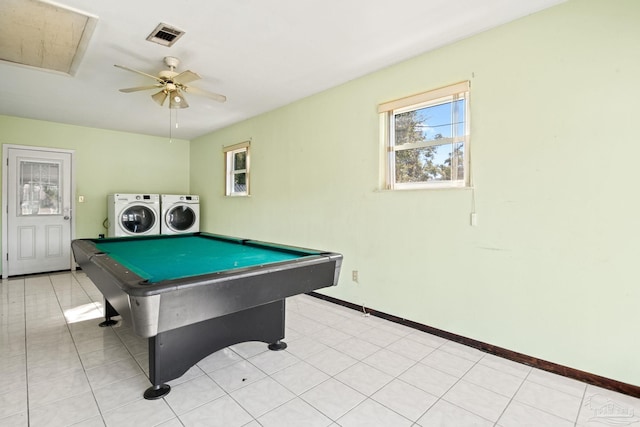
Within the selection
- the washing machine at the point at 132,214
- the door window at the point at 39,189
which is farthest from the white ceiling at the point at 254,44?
the washing machine at the point at 132,214

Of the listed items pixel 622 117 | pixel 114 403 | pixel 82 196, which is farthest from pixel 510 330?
pixel 82 196

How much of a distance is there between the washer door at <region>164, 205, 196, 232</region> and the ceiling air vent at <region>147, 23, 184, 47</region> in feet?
11.9

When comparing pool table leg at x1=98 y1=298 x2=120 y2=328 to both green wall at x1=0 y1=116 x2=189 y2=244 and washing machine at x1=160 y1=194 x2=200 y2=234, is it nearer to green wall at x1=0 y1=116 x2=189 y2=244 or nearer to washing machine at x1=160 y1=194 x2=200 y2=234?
washing machine at x1=160 y1=194 x2=200 y2=234

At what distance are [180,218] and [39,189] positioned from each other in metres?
2.10

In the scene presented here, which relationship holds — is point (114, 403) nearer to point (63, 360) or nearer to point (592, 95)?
point (63, 360)

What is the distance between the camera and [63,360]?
7.56ft

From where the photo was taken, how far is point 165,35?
2.49 metres

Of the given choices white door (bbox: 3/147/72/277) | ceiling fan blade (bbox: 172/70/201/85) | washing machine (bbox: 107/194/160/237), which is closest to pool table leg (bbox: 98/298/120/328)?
ceiling fan blade (bbox: 172/70/201/85)

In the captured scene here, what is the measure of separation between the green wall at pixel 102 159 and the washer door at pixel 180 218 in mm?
820

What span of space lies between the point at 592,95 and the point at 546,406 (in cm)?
194

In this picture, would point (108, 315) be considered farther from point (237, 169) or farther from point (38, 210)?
point (38, 210)

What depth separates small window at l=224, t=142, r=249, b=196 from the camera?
5.04 metres

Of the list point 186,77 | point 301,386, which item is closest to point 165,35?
point 186,77

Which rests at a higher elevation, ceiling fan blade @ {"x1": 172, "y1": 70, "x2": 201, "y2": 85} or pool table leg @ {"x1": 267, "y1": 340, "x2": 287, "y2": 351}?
ceiling fan blade @ {"x1": 172, "y1": 70, "x2": 201, "y2": 85}
